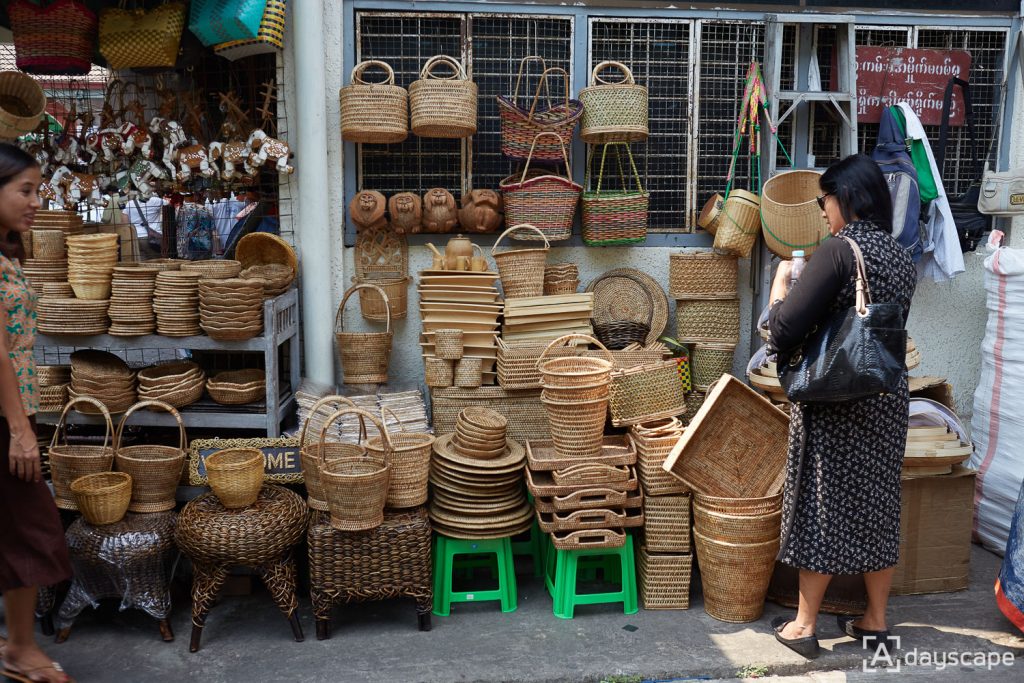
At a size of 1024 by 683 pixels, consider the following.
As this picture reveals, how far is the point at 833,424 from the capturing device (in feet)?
12.1

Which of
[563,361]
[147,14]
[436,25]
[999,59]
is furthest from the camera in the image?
[999,59]

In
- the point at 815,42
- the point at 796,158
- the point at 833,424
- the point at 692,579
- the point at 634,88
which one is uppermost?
the point at 815,42

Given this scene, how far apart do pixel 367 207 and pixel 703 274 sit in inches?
81.8

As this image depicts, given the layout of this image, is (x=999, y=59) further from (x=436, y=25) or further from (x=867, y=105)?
(x=436, y=25)

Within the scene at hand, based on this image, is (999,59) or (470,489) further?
(999,59)

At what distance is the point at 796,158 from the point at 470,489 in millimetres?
3107

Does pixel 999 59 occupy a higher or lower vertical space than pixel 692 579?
higher

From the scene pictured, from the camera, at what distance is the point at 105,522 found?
13.6 ft

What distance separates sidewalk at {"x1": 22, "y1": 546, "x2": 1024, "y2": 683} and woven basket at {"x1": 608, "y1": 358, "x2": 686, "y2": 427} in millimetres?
976

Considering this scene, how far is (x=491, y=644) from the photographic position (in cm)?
411

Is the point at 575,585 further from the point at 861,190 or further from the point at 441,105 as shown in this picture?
the point at 441,105

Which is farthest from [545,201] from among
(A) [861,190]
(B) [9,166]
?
(B) [9,166]

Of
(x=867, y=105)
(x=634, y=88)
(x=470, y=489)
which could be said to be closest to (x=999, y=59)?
(x=867, y=105)

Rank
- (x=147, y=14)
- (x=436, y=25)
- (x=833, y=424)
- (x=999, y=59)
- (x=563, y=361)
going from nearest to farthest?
(x=833, y=424) < (x=563, y=361) < (x=147, y=14) < (x=436, y=25) < (x=999, y=59)
